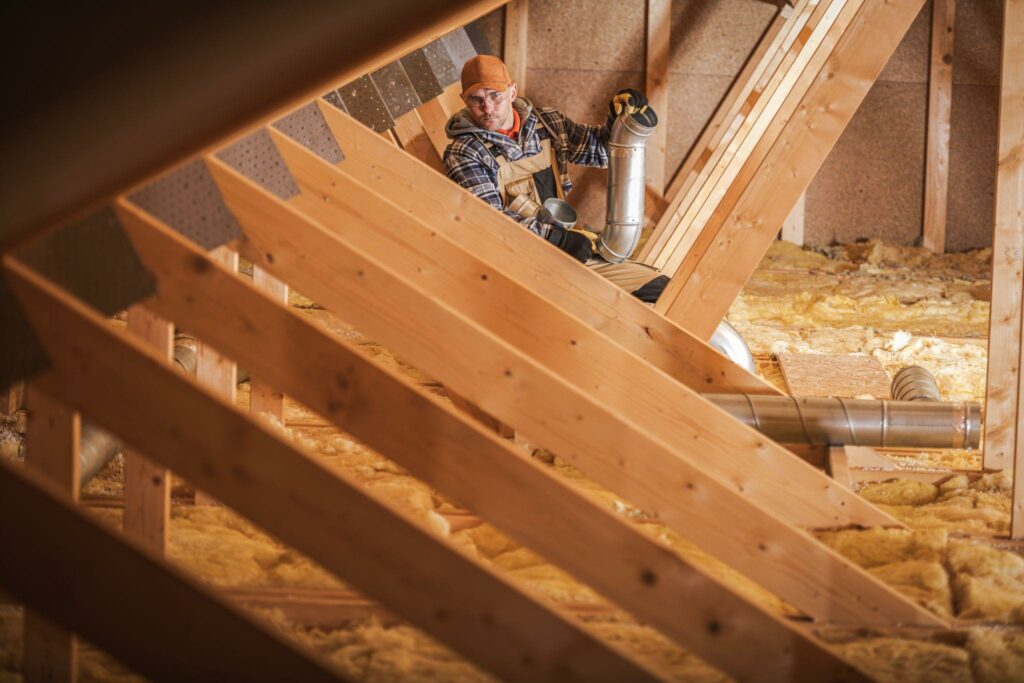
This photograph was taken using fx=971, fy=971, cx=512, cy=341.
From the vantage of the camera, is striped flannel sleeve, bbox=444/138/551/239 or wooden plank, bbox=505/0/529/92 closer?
striped flannel sleeve, bbox=444/138/551/239

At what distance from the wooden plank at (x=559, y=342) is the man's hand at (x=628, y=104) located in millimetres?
1904

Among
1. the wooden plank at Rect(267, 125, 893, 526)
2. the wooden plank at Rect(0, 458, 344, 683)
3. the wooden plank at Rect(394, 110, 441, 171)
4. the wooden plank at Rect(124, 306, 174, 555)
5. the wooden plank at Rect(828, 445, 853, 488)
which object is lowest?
the wooden plank at Rect(0, 458, 344, 683)

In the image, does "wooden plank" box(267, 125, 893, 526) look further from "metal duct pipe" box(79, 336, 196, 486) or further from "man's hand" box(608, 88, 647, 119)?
"man's hand" box(608, 88, 647, 119)

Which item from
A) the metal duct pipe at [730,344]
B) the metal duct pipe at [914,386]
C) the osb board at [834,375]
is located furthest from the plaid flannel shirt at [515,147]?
the metal duct pipe at [914,386]

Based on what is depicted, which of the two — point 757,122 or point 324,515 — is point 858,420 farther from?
point 757,122

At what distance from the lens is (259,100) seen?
0.96 meters

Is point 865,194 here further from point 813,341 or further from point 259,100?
point 259,100

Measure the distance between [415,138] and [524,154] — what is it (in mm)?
1103

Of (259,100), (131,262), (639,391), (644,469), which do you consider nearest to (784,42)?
(639,391)

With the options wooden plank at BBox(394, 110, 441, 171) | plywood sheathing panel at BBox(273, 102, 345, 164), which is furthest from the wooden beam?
wooden plank at BBox(394, 110, 441, 171)

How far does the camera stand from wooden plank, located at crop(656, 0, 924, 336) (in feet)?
9.29

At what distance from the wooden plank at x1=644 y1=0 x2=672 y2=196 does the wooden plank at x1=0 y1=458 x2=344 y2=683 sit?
560 centimetres

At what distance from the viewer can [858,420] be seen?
2908 millimetres

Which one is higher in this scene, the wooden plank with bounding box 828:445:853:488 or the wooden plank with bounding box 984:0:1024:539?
the wooden plank with bounding box 984:0:1024:539
